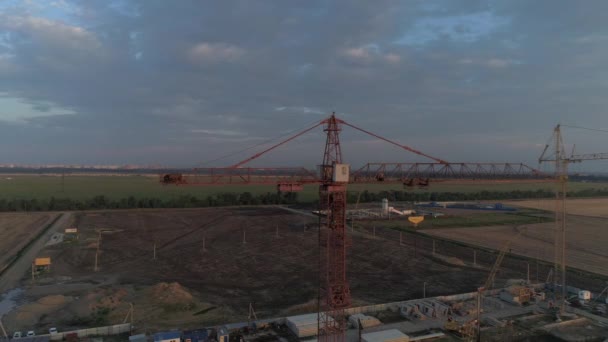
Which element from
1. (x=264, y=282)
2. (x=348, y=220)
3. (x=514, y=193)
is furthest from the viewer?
(x=514, y=193)

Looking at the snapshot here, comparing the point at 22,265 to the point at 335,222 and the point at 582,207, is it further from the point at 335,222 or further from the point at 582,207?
the point at 582,207

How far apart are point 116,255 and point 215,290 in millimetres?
17533

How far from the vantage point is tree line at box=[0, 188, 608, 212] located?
77.4 m

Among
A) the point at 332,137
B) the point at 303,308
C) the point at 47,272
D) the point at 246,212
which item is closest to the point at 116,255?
the point at 47,272

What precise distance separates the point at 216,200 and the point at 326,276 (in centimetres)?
6706

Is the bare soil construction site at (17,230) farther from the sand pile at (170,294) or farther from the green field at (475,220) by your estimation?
the green field at (475,220)

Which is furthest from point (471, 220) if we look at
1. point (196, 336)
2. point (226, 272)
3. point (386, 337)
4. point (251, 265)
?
point (196, 336)

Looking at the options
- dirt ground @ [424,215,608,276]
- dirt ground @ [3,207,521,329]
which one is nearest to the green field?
dirt ground @ [424,215,608,276]

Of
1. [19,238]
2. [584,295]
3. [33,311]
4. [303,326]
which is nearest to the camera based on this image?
[303,326]

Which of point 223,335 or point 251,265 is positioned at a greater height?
point 223,335

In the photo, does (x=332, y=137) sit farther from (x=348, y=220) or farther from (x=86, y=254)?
(x=348, y=220)

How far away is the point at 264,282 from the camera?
3306 cm

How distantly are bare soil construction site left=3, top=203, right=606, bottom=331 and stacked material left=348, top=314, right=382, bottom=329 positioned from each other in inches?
153

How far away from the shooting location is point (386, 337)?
21219 millimetres
